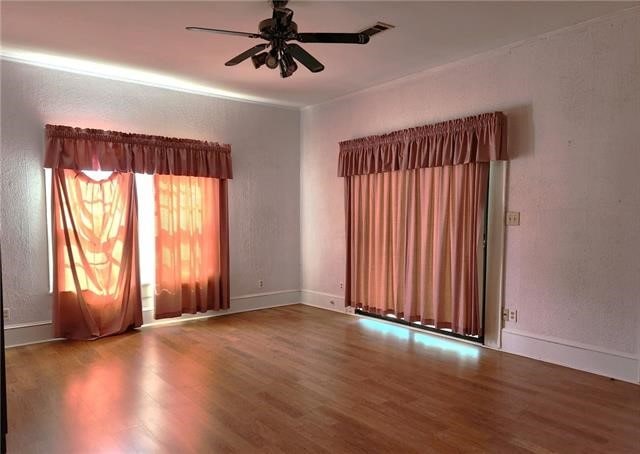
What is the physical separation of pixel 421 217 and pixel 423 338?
126cm

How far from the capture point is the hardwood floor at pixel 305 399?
254 centimetres

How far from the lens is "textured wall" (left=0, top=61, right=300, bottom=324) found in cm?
432

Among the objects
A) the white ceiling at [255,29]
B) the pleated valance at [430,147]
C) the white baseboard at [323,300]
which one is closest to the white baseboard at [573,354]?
the pleated valance at [430,147]

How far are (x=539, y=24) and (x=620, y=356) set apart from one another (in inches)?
106

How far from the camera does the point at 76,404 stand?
9.94 ft

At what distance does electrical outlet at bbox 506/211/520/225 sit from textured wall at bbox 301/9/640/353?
0.05 m

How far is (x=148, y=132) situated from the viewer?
16.8ft

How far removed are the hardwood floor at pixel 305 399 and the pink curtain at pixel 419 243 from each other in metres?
0.45

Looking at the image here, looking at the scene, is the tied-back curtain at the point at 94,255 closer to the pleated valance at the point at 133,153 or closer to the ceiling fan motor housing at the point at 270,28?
the pleated valance at the point at 133,153

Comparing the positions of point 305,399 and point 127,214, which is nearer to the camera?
point 305,399

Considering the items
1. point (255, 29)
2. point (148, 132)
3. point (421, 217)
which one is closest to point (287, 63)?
point (255, 29)

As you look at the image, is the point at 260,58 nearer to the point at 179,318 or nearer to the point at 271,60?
the point at 271,60

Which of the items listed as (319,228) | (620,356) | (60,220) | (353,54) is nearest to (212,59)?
(353,54)

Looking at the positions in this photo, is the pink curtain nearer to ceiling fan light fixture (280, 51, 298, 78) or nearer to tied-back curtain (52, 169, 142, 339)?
ceiling fan light fixture (280, 51, 298, 78)
